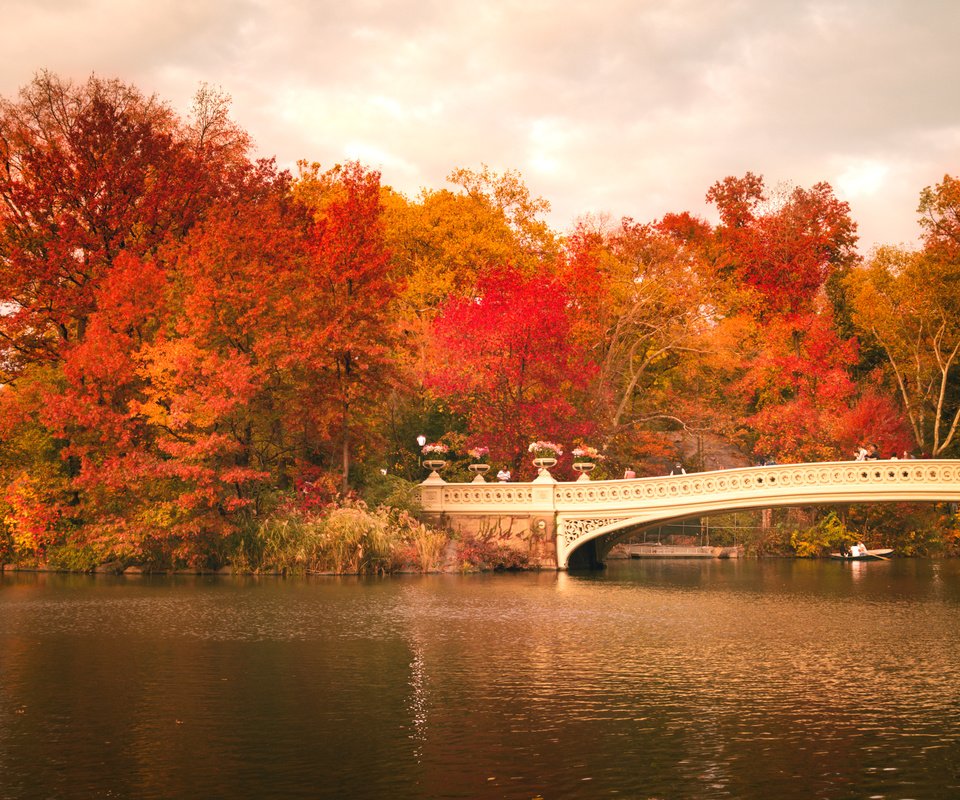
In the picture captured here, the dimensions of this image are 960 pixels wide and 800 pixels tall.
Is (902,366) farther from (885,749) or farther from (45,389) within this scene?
(885,749)

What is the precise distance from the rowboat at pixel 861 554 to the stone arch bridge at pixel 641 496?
9705mm

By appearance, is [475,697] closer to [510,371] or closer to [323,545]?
[323,545]

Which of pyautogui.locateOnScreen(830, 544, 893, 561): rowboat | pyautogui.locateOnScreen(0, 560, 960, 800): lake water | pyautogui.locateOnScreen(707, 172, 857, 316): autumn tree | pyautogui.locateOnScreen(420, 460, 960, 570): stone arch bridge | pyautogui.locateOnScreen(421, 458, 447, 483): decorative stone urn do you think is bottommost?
pyautogui.locateOnScreen(0, 560, 960, 800): lake water

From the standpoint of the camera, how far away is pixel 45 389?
1236 inches

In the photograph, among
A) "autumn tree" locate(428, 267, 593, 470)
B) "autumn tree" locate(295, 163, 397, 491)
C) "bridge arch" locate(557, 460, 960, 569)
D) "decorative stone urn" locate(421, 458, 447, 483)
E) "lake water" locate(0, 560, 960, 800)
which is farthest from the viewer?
"autumn tree" locate(428, 267, 593, 470)

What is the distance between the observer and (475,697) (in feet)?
41.8

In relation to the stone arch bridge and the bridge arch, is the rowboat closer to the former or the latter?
the stone arch bridge

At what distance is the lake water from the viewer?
935 centimetres

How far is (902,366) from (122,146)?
29.2 meters

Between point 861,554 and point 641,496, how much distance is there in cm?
1257

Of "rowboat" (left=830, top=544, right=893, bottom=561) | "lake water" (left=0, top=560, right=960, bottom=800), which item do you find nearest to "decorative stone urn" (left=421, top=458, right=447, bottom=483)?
"lake water" (left=0, top=560, right=960, bottom=800)

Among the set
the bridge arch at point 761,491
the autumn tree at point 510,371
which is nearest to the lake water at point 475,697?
the bridge arch at point 761,491

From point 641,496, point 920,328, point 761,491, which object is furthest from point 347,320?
point 920,328

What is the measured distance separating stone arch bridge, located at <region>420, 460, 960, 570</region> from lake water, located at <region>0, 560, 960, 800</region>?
5.80 metres
